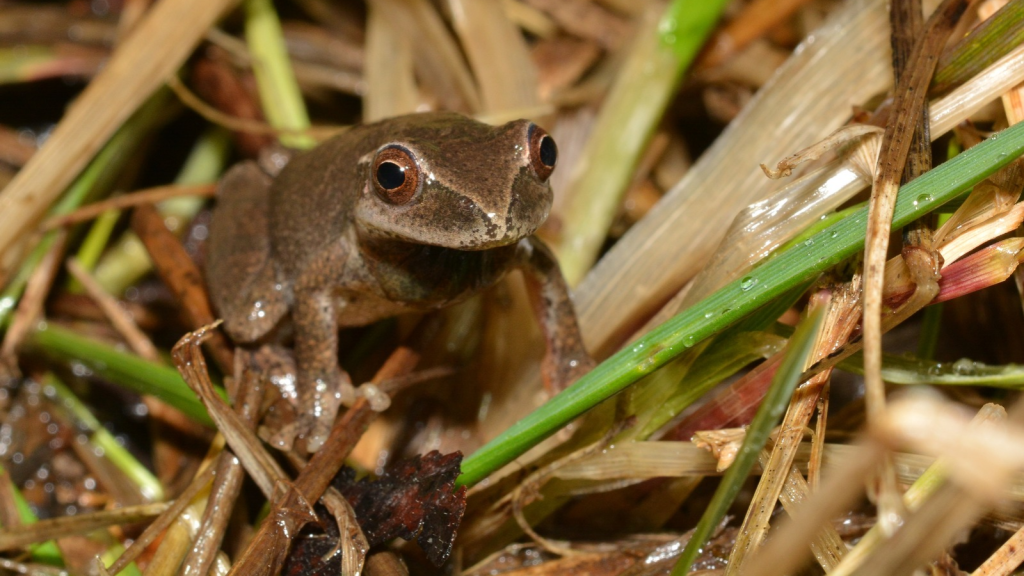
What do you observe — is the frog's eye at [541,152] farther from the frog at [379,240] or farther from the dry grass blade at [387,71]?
the dry grass blade at [387,71]

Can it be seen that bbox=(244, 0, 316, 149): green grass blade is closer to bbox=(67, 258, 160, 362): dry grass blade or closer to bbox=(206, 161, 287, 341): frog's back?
bbox=(206, 161, 287, 341): frog's back

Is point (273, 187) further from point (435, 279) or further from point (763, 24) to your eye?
point (763, 24)

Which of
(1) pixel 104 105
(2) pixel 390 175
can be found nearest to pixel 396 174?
(2) pixel 390 175

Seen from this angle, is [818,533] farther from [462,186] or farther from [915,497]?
[462,186]

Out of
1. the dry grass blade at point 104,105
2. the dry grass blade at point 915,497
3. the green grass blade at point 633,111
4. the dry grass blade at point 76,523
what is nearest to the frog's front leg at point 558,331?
the green grass blade at point 633,111

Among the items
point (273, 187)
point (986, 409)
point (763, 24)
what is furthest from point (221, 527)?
point (763, 24)
